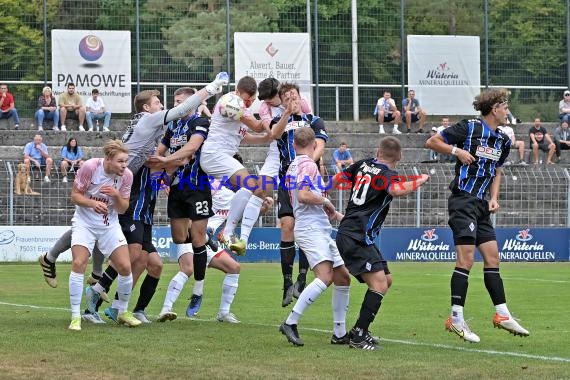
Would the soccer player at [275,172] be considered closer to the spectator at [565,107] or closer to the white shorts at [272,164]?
the white shorts at [272,164]

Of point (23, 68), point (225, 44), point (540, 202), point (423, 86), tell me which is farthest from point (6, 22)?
point (540, 202)

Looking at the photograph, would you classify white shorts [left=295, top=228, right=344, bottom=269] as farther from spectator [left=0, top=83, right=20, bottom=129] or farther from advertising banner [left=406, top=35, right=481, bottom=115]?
advertising banner [left=406, top=35, right=481, bottom=115]

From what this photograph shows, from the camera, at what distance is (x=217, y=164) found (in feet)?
42.7

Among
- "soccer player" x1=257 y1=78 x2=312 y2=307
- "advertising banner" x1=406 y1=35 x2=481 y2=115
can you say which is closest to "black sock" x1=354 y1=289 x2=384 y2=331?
"soccer player" x1=257 y1=78 x2=312 y2=307

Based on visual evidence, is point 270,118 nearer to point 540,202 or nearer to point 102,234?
point 102,234

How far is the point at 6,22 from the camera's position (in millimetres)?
33594

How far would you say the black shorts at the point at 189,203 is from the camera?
12.6 meters

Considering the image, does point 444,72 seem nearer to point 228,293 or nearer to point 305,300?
point 228,293

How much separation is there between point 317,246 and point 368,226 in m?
0.54

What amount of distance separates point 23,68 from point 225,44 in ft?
20.6

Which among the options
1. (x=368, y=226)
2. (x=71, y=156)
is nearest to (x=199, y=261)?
(x=368, y=226)

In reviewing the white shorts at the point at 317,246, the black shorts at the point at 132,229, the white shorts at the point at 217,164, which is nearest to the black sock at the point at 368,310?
the white shorts at the point at 317,246

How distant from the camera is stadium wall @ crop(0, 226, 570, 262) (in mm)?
26281

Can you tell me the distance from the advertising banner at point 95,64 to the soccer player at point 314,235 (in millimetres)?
23644
